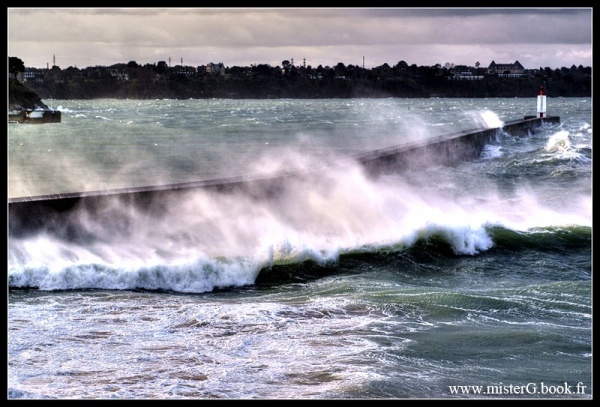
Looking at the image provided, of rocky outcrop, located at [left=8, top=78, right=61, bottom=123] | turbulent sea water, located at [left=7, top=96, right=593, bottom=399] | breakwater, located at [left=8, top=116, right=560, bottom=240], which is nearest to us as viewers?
turbulent sea water, located at [left=7, top=96, right=593, bottom=399]

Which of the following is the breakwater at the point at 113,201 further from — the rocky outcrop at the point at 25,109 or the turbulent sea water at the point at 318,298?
the rocky outcrop at the point at 25,109

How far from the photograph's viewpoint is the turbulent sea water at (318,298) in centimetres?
698

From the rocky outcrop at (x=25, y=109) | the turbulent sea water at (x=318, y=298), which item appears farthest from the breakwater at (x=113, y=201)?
the rocky outcrop at (x=25, y=109)

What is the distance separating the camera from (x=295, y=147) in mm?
41594

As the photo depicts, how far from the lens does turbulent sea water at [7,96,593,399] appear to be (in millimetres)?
6984

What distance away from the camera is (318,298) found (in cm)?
990

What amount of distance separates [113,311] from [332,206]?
629 cm

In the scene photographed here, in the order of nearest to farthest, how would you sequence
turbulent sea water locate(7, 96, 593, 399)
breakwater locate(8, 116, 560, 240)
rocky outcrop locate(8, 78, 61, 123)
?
turbulent sea water locate(7, 96, 593, 399) → breakwater locate(8, 116, 560, 240) → rocky outcrop locate(8, 78, 61, 123)

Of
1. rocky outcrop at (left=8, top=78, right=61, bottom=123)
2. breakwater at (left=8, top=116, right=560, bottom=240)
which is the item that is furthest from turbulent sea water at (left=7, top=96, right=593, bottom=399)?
rocky outcrop at (left=8, top=78, right=61, bottom=123)

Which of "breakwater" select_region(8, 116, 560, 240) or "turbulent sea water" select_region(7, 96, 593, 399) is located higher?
"breakwater" select_region(8, 116, 560, 240)

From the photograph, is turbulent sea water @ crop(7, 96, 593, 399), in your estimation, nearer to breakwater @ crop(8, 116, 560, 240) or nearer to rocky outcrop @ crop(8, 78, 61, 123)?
breakwater @ crop(8, 116, 560, 240)

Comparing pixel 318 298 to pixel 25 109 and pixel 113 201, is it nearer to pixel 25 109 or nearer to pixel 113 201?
pixel 113 201

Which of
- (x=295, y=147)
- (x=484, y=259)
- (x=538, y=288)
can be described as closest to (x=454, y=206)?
(x=484, y=259)
